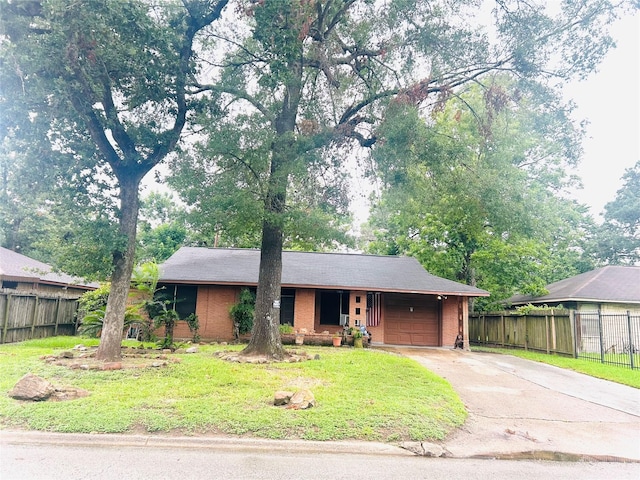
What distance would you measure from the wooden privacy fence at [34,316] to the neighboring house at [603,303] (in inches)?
763

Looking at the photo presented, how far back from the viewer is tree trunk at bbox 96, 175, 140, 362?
9.30 m

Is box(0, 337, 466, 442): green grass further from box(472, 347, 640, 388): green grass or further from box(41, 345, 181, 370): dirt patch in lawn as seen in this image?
box(472, 347, 640, 388): green grass

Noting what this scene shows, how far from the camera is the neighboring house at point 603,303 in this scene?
14.9m

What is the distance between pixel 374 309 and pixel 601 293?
10.9m

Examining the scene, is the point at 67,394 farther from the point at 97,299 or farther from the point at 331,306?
the point at 331,306

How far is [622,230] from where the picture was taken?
32.4 metres

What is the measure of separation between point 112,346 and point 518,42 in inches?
495

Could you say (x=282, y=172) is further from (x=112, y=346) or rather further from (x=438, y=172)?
(x=112, y=346)

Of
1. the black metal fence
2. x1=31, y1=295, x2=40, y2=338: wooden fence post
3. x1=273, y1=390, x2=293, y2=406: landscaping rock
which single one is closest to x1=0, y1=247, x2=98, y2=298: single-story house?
x1=31, y1=295, x2=40, y2=338: wooden fence post

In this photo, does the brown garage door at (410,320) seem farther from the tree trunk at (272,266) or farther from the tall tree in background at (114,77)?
the tall tree in background at (114,77)

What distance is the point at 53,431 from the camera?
188 inches

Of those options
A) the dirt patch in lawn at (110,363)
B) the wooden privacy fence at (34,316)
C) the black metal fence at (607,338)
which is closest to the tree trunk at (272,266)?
the dirt patch in lawn at (110,363)

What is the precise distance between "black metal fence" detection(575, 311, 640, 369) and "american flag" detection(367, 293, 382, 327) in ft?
23.8

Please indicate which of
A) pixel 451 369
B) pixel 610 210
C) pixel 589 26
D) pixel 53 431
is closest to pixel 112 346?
pixel 53 431
